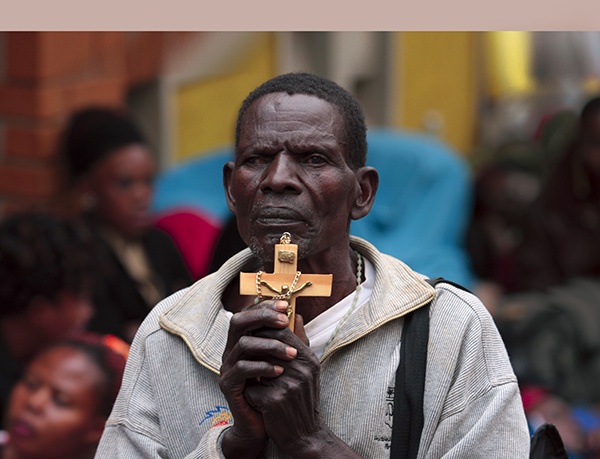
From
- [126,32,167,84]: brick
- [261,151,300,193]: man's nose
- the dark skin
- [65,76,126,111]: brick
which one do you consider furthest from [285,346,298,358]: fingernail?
[126,32,167,84]: brick

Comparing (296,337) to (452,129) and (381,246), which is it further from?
(452,129)

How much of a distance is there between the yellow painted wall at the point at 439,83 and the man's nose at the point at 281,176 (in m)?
6.49

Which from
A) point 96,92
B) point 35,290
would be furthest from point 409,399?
point 96,92

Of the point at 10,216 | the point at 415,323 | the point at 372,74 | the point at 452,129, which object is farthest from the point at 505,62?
the point at 415,323

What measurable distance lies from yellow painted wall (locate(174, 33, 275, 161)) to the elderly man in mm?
4801

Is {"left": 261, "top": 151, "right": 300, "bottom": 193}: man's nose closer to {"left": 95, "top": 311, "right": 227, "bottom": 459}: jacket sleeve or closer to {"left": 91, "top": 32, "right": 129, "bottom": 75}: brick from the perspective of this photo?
{"left": 95, "top": 311, "right": 227, "bottom": 459}: jacket sleeve

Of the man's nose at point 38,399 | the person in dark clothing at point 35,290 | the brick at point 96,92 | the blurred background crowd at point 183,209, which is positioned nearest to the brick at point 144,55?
the blurred background crowd at point 183,209

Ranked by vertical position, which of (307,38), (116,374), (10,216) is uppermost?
(307,38)

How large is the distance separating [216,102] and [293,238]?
520cm

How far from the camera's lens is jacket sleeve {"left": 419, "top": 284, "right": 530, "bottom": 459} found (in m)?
2.86

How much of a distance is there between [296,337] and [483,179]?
20.9ft

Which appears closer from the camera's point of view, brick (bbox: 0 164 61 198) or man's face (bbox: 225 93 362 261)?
man's face (bbox: 225 93 362 261)

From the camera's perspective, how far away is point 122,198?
21.1 feet

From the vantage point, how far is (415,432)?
290cm
